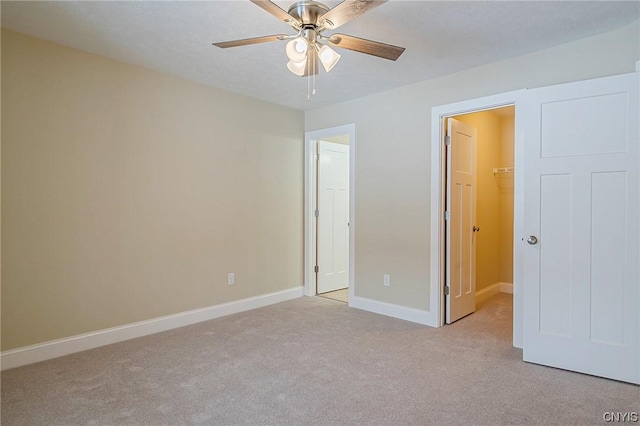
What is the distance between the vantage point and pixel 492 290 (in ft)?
16.4

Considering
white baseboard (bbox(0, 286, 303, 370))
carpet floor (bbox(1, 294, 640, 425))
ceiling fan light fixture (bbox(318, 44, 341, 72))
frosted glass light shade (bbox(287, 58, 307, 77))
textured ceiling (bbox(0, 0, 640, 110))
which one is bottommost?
carpet floor (bbox(1, 294, 640, 425))

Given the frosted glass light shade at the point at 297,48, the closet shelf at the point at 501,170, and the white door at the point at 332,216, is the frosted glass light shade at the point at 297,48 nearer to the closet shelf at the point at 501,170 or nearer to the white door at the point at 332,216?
the white door at the point at 332,216

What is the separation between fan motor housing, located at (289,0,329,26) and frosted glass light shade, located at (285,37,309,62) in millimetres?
98

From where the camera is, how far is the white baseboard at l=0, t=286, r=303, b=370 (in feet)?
8.98

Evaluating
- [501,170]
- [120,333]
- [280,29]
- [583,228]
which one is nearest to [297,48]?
[280,29]

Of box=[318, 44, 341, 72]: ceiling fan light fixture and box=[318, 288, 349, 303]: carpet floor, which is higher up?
box=[318, 44, 341, 72]: ceiling fan light fixture

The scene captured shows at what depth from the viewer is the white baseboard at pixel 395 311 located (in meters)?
3.68

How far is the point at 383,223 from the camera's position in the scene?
404 centimetres

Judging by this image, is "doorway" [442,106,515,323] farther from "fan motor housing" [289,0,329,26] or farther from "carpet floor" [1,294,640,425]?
"fan motor housing" [289,0,329,26]

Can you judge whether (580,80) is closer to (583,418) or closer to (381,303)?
(583,418)

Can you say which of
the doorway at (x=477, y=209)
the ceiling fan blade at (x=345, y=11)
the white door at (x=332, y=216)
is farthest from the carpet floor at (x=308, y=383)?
the ceiling fan blade at (x=345, y=11)

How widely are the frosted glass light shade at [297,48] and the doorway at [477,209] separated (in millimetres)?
2025

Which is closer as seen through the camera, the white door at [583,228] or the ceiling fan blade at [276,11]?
the ceiling fan blade at [276,11]

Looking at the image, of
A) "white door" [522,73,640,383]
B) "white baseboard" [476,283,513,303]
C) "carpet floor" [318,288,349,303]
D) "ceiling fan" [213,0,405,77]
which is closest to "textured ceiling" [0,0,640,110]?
"ceiling fan" [213,0,405,77]
